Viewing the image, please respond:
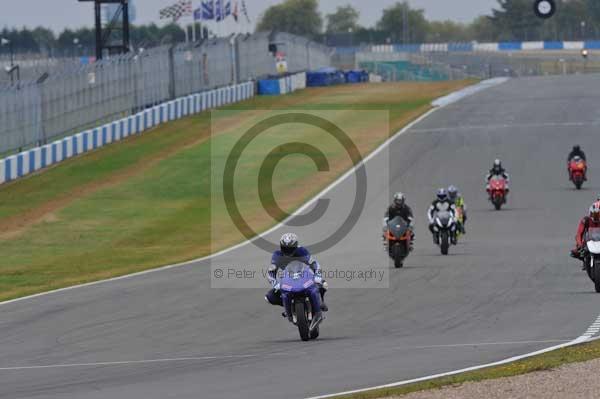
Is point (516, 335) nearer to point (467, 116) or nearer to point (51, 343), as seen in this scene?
point (51, 343)

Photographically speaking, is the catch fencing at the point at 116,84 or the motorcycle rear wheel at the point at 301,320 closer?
the motorcycle rear wheel at the point at 301,320

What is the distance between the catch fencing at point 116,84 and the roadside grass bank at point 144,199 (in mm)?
1813

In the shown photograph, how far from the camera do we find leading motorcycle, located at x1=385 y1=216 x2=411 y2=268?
24.6 meters

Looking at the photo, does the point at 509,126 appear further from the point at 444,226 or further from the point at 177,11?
the point at 444,226

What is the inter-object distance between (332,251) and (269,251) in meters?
1.46

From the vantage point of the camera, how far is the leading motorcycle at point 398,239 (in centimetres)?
2464

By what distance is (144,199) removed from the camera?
132 ft

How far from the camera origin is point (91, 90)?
5459 centimetres

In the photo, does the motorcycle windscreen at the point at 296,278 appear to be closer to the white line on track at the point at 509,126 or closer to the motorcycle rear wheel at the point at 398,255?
the motorcycle rear wheel at the point at 398,255

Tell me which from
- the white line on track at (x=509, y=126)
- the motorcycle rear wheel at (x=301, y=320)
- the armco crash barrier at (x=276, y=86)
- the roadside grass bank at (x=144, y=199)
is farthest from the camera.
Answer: the armco crash barrier at (x=276, y=86)

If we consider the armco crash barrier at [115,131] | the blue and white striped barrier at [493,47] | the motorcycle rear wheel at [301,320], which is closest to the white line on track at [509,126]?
the armco crash barrier at [115,131]

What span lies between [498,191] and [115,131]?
75.6 ft

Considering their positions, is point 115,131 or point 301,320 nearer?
point 301,320

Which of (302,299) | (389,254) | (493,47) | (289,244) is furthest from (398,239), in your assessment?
(493,47)
